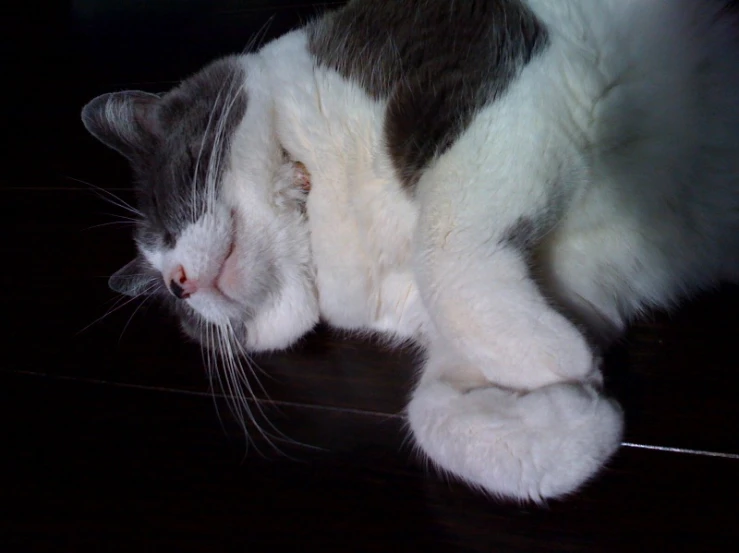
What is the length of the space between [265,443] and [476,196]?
22.3 inches

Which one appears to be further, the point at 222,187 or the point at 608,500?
the point at 222,187

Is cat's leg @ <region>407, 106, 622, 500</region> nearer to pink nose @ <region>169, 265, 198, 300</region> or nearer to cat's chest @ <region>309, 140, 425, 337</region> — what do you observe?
cat's chest @ <region>309, 140, 425, 337</region>

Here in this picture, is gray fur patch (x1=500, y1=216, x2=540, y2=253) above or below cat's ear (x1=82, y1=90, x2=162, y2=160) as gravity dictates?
above

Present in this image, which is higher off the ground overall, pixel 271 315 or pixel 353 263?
pixel 353 263

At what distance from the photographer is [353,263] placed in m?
1.06

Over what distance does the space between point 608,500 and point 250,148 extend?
29.9 inches

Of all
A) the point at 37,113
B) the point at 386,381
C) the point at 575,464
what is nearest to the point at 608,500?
the point at 575,464

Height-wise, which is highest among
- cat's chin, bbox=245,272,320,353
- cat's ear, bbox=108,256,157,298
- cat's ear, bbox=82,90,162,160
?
cat's ear, bbox=82,90,162,160

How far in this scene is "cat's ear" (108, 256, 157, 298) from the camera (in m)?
1.29

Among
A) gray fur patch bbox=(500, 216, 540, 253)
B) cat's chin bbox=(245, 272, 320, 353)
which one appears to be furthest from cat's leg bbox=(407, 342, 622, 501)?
cat's chin bbox=(245, 272, 320, 353)

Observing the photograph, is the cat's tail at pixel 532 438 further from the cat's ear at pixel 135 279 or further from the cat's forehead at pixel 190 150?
the cat's ear at pixel 135 279

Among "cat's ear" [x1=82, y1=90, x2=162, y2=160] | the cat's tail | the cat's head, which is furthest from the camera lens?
"cat's ear" [x1=82, y1=90, x2=162, y2=160]

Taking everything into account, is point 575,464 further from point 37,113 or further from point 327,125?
point 37,113

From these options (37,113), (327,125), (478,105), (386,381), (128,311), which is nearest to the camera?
(478,105)
